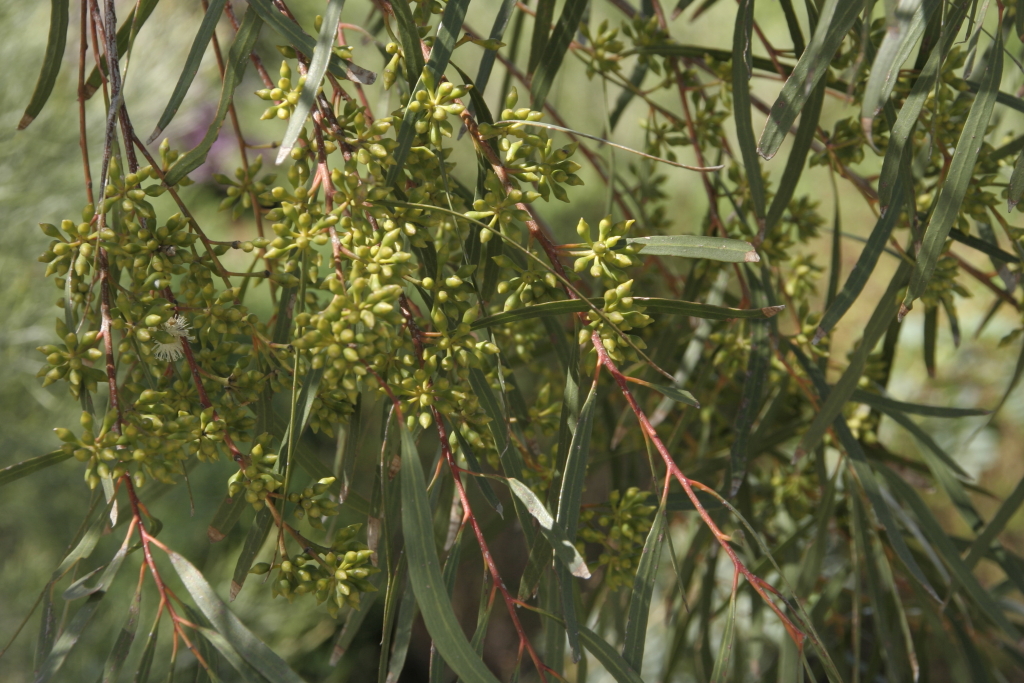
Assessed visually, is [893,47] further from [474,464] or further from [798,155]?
[474,464]

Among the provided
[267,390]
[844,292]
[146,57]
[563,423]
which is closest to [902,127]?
[844,292]

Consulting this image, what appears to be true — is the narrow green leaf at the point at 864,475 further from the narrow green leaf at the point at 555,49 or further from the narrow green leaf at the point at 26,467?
the narrow green leaf at the point at 26,467

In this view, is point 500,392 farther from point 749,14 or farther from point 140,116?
point 140,116

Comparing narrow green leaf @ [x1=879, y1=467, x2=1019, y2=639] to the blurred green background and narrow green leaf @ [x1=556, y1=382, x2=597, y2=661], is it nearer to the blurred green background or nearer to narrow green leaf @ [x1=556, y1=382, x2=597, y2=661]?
narrow green leaf @ [x1=556, y1=382, x2=597, y2=661]

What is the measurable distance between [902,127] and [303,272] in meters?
0.35

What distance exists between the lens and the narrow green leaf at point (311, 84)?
34cm

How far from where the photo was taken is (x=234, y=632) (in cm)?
39

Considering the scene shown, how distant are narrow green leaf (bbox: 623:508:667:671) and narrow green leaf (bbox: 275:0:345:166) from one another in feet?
0.91

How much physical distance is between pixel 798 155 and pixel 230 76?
0.40 m

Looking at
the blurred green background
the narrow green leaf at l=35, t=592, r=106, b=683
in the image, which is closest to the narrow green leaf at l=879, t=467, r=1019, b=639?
the narrow green leaf at l=35, t=592, r=106, b=683

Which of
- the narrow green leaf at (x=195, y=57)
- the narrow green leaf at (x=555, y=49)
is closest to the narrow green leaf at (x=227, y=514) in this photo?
the narrow green leaf at (x=195, y=57)

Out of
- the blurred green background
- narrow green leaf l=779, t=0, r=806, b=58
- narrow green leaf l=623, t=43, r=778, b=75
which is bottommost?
the blurred green background

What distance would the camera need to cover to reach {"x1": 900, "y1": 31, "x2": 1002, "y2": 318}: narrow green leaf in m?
0.41

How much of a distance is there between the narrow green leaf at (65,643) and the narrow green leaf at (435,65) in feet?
0.93
